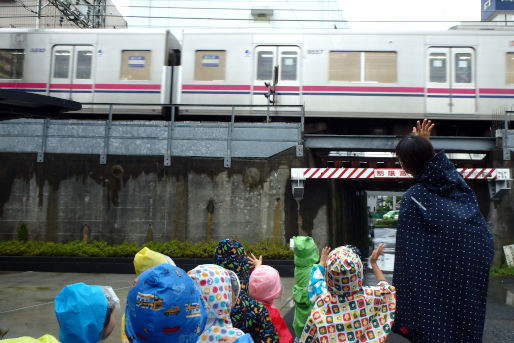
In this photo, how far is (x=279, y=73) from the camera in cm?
1265

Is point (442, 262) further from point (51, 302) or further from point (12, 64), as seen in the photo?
point (12, 64)

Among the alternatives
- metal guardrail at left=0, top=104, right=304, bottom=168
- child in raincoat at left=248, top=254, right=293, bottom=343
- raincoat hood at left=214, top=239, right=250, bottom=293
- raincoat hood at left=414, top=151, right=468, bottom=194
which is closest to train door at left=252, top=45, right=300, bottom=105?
metal guardrail at left=0, top=104, right=304, bottom=168

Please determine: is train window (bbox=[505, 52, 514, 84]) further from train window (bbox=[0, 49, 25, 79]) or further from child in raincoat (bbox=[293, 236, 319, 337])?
train window (bbox=[0, 49, 25, 79])

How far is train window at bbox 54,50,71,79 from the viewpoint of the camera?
43.4 ft

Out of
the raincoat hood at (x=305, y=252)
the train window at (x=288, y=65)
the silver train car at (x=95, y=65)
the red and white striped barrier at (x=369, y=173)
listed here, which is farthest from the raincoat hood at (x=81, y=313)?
the silver train car at (x=95, y=65)

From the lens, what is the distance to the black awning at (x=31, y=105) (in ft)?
16.2

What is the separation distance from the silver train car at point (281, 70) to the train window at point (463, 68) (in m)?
0.03

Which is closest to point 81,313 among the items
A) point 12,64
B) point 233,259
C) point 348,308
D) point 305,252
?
point 233,259

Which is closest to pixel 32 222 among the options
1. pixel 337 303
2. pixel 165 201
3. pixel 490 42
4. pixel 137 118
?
pixel 165 201

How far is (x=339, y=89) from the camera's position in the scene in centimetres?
1237

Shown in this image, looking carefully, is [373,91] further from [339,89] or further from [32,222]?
[32,222]

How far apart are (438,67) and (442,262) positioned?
458 inches

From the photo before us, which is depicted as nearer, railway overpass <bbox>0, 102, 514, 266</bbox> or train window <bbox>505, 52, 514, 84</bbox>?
railway overpass <bbox>0, 102, 514, 266</bbox>

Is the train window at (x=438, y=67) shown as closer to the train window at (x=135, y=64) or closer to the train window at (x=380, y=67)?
the train window at (x=380, y=67)
